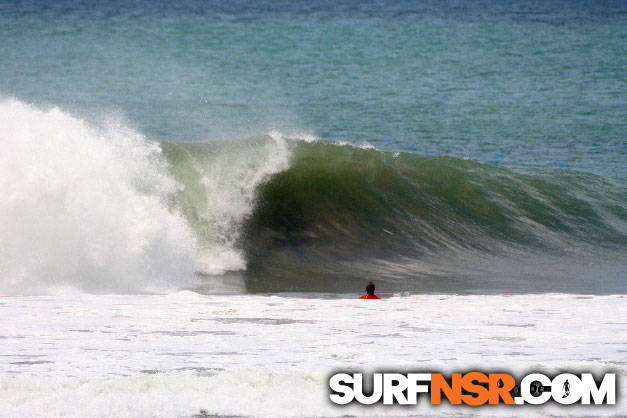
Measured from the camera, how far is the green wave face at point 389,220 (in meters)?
13.0

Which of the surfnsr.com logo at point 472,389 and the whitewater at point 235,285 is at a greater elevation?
the whitewater at point 235,285

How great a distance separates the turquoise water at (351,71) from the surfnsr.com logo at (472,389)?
1662 cm

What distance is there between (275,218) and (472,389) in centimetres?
938

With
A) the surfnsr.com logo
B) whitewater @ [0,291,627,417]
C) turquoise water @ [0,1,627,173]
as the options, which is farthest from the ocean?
turquoise water @ [0,1,627,173]

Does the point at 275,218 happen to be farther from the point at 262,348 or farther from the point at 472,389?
the point at 472,389

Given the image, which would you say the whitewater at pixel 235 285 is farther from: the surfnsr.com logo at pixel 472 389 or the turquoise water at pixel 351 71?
the turquoise water at pixel 351 71

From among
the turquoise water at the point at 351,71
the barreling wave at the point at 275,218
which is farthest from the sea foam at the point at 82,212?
the turquoise water at the point at 351,71

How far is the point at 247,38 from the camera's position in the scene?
79.0 m

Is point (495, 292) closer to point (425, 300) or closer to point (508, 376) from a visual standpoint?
point (425, 300)

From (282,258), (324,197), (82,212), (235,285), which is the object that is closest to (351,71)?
(324,197)

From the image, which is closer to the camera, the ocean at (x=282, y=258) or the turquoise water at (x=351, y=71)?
the ocean at (x=282, y=258)

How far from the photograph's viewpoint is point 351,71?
60656mm

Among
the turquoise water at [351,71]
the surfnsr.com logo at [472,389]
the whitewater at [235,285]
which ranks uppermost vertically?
the turquoise water at [351,71]

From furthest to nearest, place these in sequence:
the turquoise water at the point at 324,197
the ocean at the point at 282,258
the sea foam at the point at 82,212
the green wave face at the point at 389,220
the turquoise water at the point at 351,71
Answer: the turquoise water at the point at 351,71 < the green wave face at the point at 389,220 < the turquoise water at the point at 324,197 < the sea foam at the point at 82,212 < the ocean at the point at 282,258
